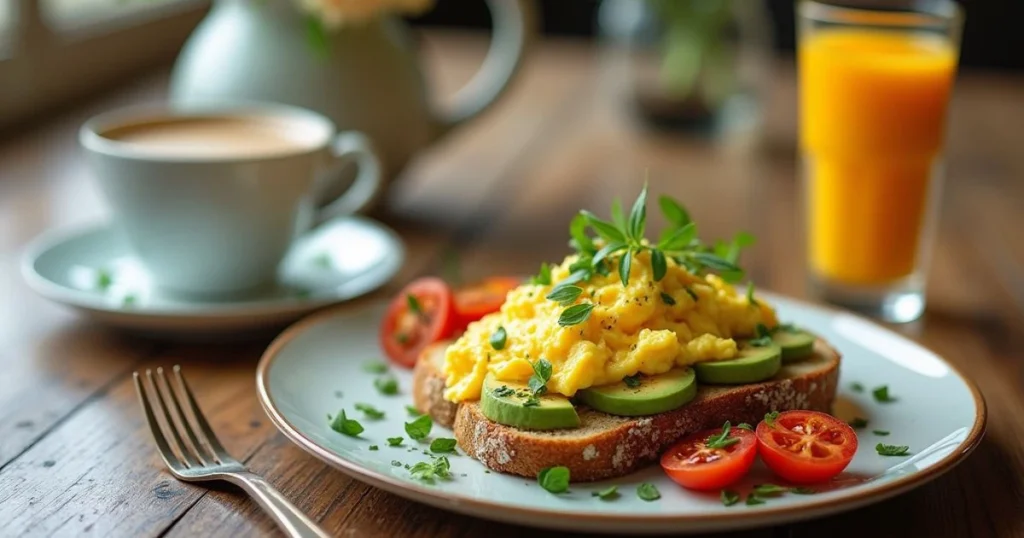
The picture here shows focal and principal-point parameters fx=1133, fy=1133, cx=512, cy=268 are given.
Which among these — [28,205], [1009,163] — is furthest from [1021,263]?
[28,205]

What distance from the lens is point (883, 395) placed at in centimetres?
169

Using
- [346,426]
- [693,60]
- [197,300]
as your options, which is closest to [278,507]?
[346,426]

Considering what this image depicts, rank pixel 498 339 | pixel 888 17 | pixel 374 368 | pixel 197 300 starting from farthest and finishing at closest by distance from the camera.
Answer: pixel 888 17 → pixel 197 300 → pixel 374 368 → pixel 498 339

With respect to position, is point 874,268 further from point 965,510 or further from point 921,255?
point 965,510

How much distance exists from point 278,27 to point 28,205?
0.78 meters

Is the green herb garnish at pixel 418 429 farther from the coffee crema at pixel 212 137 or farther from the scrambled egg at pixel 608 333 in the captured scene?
the coffee crema at pixel 212 137

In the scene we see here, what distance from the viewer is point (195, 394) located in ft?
5.98

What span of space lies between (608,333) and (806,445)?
0.96 feet

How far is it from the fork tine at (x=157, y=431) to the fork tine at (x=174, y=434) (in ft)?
0.03

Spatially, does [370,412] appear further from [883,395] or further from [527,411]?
Result: [883,395]

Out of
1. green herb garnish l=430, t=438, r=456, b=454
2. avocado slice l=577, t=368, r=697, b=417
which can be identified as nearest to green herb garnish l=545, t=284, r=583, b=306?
avocado slice l=577, t=368, r=697, b=417

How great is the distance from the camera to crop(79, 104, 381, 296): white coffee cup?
2.05 m

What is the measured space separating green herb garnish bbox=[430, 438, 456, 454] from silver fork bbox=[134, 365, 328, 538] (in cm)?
22

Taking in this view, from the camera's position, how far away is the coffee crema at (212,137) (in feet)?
7.18
